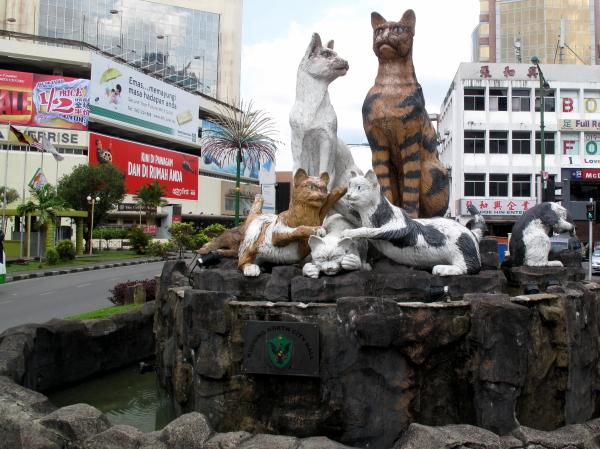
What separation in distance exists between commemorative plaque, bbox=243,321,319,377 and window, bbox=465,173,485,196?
89.1 feet

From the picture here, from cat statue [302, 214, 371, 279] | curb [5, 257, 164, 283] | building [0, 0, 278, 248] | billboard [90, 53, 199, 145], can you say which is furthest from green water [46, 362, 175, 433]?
billboard [90, 53, 199, 145]

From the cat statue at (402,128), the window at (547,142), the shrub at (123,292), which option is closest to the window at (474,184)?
the window at (547,142)

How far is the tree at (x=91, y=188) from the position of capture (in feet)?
91.5

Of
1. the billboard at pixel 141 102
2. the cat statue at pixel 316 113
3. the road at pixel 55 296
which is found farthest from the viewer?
the billboard at pixel 141 102

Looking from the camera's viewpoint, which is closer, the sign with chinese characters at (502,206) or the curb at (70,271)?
the curb at (70,271)

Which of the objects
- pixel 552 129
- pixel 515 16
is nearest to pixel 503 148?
pixel 552 129

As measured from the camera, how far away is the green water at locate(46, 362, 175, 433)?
505 centimetres

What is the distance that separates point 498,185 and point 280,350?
27970 millimetres

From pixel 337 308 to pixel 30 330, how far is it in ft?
12.2

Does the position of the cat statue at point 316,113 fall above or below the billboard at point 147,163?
below

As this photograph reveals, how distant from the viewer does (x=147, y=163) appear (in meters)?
39.3

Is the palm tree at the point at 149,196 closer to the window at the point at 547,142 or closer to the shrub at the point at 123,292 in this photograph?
the shrub at the point at 123,292

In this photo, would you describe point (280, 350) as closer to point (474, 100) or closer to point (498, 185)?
point (498, 185)

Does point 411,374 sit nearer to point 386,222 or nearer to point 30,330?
point 386,222
